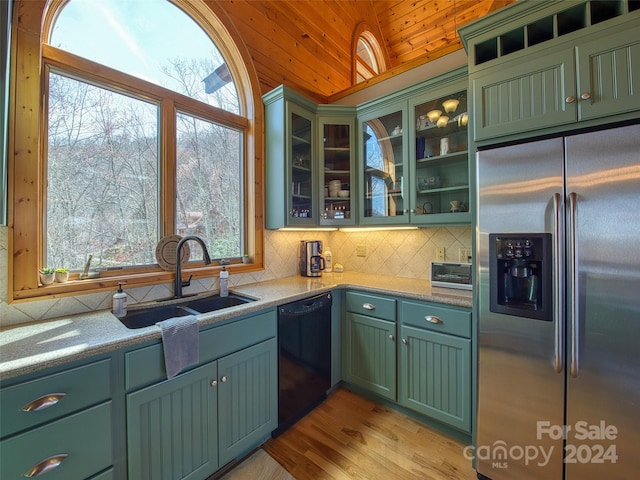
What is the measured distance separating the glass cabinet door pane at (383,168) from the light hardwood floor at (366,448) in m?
1.57

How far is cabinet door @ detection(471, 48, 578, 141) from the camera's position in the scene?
1.29 metres

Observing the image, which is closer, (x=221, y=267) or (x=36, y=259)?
(x=36, y=259)

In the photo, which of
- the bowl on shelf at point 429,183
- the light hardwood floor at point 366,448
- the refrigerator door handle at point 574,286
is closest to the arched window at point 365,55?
the bowl on shelf at point 429,183

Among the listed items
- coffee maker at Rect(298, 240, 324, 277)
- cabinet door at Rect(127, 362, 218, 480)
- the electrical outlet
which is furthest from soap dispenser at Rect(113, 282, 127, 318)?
the electrical outlet

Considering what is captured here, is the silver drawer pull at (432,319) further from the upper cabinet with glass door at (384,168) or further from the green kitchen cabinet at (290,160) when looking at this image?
the green kitchen cabinet at (290,160)

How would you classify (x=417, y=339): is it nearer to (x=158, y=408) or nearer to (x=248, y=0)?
(x=158, y=408)

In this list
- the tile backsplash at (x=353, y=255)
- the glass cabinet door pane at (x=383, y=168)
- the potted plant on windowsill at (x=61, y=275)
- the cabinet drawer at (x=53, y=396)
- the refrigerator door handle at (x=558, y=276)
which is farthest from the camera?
the glass cabinet door pane at (x=383, y=168)

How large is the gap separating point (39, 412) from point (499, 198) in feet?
6.94

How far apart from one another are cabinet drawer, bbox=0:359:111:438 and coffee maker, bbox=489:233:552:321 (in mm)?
1828

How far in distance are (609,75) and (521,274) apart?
97 centimetres

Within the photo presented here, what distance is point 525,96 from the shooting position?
1380mm

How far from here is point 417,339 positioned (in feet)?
6.06

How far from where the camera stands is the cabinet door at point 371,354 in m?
1.98

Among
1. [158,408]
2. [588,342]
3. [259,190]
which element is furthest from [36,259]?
[588,342]
